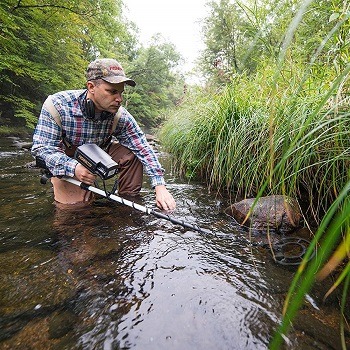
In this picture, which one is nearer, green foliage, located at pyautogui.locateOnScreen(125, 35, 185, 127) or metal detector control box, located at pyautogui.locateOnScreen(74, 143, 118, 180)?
metal detector control box, located at pyautogui.locateOnScreen(74, 143, 118, 180)

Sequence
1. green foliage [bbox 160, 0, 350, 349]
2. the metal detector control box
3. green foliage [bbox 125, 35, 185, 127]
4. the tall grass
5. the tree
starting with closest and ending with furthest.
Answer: green foliage [bbox 160, 0, 350, 349]
the tall grass
the metal detector control box
the tree
green foliage [bbox 125, 35, 185, 127]

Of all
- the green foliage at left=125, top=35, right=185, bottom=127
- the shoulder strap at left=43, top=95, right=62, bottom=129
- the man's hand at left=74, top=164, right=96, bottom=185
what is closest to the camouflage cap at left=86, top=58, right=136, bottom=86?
the shoulder strap at left=43, top=95, right=62, bottom=129

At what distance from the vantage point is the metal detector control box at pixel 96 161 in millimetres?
2012

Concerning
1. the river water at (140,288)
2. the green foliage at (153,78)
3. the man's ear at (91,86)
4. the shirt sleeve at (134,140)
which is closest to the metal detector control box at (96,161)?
the river water at (140,288)

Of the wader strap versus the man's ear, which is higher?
the man's ear

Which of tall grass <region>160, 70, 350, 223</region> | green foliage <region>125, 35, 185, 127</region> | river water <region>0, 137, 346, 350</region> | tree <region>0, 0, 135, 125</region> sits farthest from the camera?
green foliage <region>125, 35, 185, 127</region>

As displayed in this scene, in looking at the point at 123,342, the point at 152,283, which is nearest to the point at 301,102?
the point at 152,283

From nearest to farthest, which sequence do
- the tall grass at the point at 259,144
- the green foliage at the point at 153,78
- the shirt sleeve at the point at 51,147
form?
the tall grass at the point at 259,144
the shirt sleeve at the point at 51,147
the green foliage at the point at 153,78

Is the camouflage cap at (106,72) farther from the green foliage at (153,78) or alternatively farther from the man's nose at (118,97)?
the green foliage at (153,78)

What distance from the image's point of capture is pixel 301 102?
73.2 inches

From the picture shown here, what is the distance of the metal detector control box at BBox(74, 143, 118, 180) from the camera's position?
201 cm

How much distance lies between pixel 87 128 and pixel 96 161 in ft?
2.08

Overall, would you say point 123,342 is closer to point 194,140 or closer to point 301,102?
point 301,102

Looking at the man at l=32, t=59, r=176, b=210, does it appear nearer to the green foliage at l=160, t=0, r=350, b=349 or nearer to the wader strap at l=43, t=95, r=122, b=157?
the wader strap at l=43, t=95, r=122, b=157
